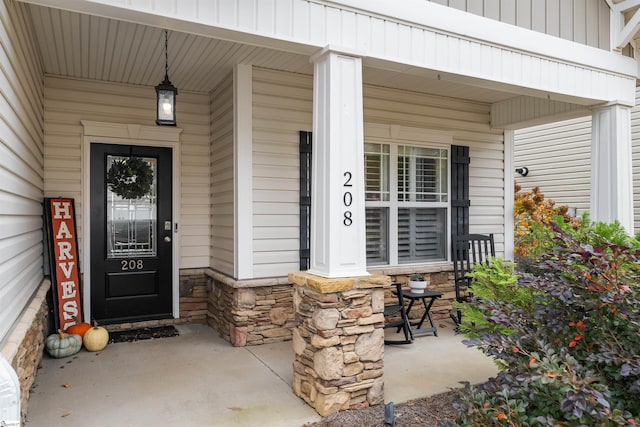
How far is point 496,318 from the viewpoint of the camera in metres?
2.41

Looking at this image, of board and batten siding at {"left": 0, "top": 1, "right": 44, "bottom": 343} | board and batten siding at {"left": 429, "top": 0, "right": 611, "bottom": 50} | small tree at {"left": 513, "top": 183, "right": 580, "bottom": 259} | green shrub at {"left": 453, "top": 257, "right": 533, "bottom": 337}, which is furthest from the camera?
small tree at {"left": 513, "top": 183, "right": 580, "bottom": 259}

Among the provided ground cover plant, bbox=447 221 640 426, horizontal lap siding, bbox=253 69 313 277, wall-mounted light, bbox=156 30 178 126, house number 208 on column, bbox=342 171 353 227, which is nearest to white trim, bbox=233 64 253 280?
horizontal lap siding, bbox=253 69 313 277

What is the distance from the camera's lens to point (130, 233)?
496cm

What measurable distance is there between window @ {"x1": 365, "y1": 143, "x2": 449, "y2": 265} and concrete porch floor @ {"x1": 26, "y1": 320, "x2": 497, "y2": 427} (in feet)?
3.84

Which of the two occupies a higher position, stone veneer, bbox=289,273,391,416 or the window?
the window

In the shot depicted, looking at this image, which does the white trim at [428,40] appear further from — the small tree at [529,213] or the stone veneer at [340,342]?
the small tree at [529,213]

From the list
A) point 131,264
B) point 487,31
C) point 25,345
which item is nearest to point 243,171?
point 131,264

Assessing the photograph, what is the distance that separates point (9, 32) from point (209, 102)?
2823 millimetres

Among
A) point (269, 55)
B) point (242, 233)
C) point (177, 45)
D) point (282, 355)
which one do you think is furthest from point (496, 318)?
point (177, 45)

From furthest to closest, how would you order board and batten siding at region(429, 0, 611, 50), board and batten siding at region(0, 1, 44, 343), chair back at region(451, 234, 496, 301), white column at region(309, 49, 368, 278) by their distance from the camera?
chair back at region(451, 234, 496, 301), board and batten siding at region(429, 0, 611, 50), white column at region(309, 49, 368, 278), board and batten siding at region(0, 1, 44, 343)

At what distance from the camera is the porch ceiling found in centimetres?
353

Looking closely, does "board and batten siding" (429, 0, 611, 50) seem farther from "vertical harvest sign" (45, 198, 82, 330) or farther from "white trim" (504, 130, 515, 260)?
"vertical harvest sign" (45, 198, 82, 330)

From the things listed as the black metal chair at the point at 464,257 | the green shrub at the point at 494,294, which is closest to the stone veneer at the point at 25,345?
the green shrub at the point at 494,294

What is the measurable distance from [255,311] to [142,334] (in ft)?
4.22
